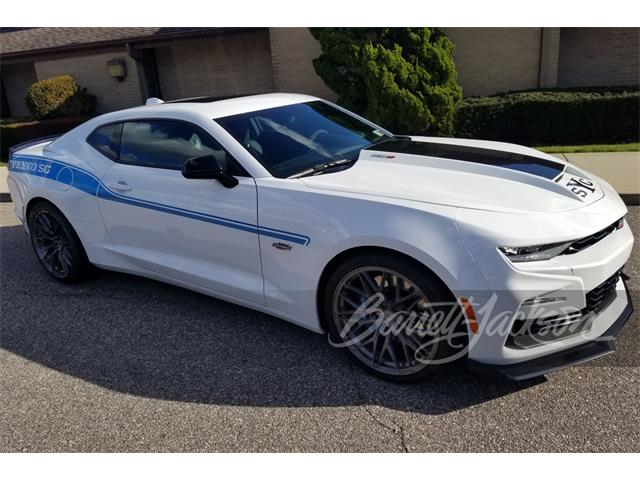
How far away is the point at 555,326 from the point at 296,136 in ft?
6.64

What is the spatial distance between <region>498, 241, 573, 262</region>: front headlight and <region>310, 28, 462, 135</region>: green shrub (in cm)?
708

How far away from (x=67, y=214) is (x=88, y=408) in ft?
6.38

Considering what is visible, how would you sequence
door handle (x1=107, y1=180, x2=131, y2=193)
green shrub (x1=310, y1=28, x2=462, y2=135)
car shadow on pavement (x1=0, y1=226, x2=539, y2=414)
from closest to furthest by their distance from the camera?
car shadow on pavement (x1=0, y1=226, x2=539, y2=414) < door handle (x1=107, y1=180, x2=131, y2=193) < green shrub (x1=310, y1=28, x2=462, y2=135)

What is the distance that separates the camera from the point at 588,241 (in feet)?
8.64

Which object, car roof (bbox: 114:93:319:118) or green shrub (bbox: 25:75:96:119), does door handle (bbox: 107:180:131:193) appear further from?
green shrub (bbox: 25:75:96:119)

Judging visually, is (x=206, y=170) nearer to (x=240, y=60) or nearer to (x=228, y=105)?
(x=228, y=105)

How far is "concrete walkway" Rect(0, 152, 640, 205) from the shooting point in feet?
20.3

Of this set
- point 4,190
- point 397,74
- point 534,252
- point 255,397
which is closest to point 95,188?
point 255,397

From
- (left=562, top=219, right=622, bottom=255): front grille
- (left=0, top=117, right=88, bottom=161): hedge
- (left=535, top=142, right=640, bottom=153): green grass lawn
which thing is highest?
(left=562, top=219, right=622, bottom=255): front grille

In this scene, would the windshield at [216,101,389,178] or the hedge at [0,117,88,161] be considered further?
the hedge at [0,117,88,161]

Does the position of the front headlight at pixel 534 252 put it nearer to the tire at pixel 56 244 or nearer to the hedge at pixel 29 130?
the tire at pixel 56 244

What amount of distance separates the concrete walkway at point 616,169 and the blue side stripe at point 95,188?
424 cm

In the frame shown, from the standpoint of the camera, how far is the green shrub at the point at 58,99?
1297 centimetres

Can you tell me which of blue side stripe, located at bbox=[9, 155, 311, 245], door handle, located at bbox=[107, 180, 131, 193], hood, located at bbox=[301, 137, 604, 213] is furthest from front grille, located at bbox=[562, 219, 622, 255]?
door handle, located at bbox=[107, 180, 131, 193]
